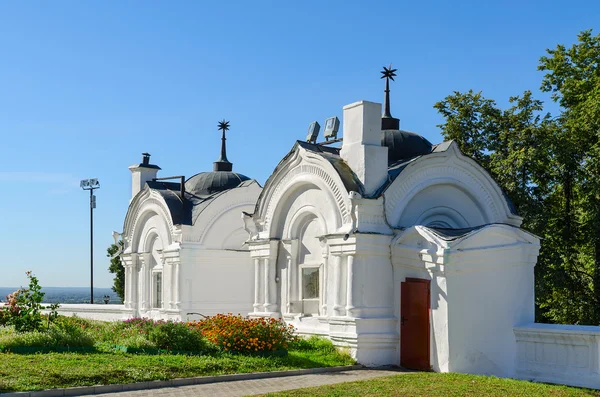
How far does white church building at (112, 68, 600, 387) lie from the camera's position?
14422 mm

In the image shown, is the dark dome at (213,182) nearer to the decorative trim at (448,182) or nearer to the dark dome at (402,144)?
the dark dome at (402,144)

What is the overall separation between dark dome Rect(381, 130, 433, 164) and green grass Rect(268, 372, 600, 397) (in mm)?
6722

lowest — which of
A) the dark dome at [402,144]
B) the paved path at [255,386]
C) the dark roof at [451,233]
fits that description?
the paved path at [255,386]

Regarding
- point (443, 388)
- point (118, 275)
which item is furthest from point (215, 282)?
point (118, 275)

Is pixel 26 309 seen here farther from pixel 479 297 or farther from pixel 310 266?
pixel 479 297

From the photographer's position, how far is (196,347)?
599 inches

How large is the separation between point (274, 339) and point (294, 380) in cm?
199

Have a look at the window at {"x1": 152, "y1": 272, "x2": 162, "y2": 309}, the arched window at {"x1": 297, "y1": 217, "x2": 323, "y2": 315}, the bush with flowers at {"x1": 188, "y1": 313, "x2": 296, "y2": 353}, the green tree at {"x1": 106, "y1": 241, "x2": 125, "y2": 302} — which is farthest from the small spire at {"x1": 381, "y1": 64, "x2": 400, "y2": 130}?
the green tree at {"x1": 106, "y1": 241, "x2": 125, "y2": 302}

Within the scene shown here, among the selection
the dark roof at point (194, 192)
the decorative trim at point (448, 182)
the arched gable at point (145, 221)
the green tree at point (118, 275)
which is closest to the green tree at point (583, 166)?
the decorative trim at point (448, 182)

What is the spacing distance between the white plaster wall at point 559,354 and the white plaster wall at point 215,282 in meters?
10.6

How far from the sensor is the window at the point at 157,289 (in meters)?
25.0

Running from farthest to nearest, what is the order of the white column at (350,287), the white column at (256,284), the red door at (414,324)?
the white column at (256,284) < the white column at (350,287) < the red door at (414,324)

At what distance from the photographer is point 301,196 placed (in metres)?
18.2

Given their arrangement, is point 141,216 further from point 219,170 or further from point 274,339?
point 274,339
